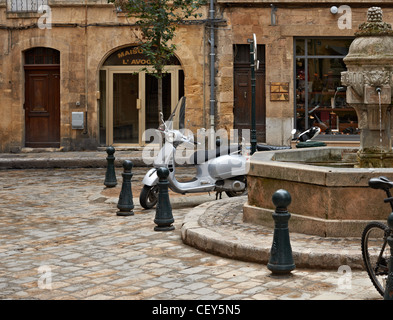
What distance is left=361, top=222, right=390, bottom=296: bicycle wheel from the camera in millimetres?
5594

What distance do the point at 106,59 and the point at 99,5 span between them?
1482 mm

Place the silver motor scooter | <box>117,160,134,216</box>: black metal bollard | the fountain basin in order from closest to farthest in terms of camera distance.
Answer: the fountain basin → <box>117,160,134,216</box>: black metal bollard → the silver motor scooter

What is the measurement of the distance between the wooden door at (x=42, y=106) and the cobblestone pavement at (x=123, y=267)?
10.4 meters

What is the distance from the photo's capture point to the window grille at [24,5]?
20.9 meters

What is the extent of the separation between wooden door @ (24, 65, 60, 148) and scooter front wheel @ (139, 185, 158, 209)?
36.7 feet

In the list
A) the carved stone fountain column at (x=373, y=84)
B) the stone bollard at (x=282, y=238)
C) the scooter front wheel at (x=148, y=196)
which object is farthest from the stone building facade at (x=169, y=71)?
the stone bollard at (x=282, y=238)

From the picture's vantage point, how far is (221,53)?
20531 millimetres

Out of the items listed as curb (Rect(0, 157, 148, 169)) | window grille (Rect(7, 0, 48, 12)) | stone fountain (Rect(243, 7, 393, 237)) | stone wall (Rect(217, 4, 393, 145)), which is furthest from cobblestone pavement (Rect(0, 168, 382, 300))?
window grille (Rect(7, 0, 48, 12))

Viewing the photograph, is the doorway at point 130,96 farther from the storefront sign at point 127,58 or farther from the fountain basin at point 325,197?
the fountain basin at point 325,197

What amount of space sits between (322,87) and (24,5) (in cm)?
840

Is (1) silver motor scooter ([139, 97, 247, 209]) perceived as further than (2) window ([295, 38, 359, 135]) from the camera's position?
No

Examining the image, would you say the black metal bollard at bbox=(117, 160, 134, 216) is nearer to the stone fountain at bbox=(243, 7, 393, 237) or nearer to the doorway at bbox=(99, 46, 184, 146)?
the stone fountain at bbox=(243, 7, 393, 237)

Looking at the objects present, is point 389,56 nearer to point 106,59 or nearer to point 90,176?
point 90,176

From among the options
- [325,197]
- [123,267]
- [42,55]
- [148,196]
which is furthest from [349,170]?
[42,55]
